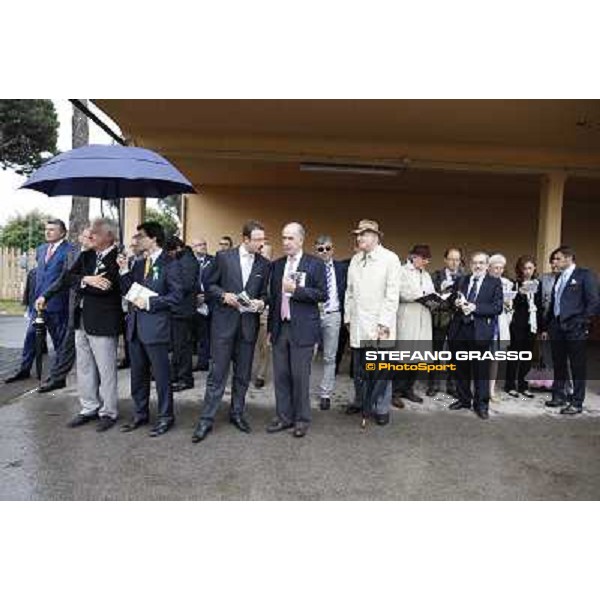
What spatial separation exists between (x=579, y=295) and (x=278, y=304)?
10.3 feet

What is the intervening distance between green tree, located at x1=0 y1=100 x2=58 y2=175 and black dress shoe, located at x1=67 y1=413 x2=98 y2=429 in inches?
785

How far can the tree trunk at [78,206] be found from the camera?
11391 millimetres

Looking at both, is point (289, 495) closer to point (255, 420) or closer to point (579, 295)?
point (255, 420)

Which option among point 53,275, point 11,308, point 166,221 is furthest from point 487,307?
point 166,221

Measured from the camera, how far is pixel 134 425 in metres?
4.53

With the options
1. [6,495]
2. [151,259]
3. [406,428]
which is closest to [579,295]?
[406,428]

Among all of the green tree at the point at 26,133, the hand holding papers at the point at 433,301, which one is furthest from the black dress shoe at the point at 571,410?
the green tree at the point at 26,133

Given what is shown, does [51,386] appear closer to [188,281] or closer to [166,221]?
[188,281]

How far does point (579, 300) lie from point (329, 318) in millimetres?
2529

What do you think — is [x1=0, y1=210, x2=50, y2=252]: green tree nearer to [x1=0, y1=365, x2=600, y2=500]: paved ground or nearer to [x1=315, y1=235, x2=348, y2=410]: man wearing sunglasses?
[x1=315, y1=235, x2=348, y2=410]: man wearing sunglasses

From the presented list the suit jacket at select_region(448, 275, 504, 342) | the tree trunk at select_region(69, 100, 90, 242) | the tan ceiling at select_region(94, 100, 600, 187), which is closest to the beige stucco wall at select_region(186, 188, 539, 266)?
the tree trunk at select_region(69, 100, 90, 242)

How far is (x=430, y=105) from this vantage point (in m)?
6.24

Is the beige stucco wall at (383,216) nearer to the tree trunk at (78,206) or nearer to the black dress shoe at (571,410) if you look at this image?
the tree trunk at (78,206)

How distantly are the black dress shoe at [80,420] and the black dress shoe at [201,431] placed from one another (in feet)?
3.22
